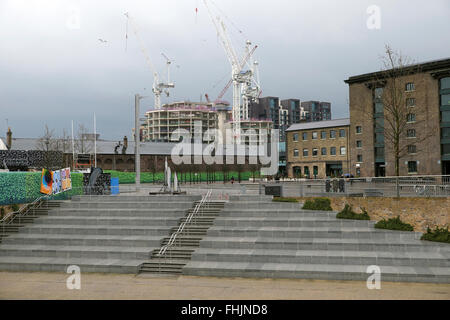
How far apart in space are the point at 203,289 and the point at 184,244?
5.05m

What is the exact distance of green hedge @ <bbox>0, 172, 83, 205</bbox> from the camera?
2578cm

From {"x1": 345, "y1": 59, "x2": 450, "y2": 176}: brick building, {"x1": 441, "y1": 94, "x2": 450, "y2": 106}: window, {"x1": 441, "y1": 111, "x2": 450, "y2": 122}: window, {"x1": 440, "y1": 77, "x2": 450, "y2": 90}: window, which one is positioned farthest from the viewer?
{"x1": 441, "y1": 111, "x2": 450, "y2": 122}: window

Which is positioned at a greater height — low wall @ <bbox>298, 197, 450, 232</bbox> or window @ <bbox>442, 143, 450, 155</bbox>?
window @ <bbox>442, 143, 450, 155</bbox>

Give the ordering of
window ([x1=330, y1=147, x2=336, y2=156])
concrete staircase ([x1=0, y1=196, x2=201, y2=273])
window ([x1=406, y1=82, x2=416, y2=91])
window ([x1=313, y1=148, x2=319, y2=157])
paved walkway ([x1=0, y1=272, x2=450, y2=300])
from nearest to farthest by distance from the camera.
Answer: paved walkway ([x1=0, y1=272, x2=450, y2=300])
concrete staircase ([x1=0, y1=196, x2=201, y2=273])
window ([x1=406, y1=82, x2=416, y2=91])
window ([x1=330, y1=147, x2=336, y2=156])
window ([x1=313, y1=148, x2=319, y2=157])

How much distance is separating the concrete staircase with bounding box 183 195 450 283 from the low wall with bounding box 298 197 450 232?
2.67 m

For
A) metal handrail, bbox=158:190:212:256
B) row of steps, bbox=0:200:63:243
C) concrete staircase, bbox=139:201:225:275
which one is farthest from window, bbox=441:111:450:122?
row of steps, bbox=0:200:63:243

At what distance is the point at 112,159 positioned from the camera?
95.7 m

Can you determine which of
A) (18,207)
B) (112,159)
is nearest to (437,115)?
(18,207)

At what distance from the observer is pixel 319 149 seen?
7731 centimetres

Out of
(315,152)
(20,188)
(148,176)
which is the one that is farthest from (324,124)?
(20,188)

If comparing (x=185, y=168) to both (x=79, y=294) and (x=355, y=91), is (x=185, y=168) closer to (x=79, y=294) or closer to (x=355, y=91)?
(x=355, y=91)

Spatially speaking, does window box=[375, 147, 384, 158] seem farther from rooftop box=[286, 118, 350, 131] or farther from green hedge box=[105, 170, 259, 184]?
green hedge box=[105, 170, 259, 184]

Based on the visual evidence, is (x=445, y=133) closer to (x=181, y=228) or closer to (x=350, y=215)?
(x=350, y=215)
